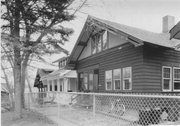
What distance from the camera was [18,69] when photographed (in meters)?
7.49

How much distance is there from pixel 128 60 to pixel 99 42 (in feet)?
11.9

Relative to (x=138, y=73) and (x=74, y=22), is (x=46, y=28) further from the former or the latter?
(x=138, y=73)

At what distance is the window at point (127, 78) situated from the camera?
9.06 m

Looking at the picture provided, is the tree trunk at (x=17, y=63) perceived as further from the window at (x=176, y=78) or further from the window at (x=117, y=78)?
the window at (x=176, y=78)

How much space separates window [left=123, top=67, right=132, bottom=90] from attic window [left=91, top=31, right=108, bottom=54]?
2.46 m

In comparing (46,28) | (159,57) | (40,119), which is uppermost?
(46,28)

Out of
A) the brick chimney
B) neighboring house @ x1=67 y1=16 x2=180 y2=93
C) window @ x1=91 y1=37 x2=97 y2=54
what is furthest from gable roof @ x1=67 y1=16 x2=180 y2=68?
the brick chimney

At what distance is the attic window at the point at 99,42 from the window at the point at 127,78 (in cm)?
246

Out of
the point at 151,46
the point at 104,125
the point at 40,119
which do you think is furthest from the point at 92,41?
the point at 104,125

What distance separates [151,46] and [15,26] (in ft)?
19.5

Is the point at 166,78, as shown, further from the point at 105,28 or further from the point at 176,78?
the point at 105,28

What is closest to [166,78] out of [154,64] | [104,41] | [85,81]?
[154,64]

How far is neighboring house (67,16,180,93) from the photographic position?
27.2ft

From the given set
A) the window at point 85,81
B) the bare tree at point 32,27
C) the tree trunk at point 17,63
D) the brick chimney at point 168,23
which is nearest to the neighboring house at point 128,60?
the brick chimney at point 168,23
